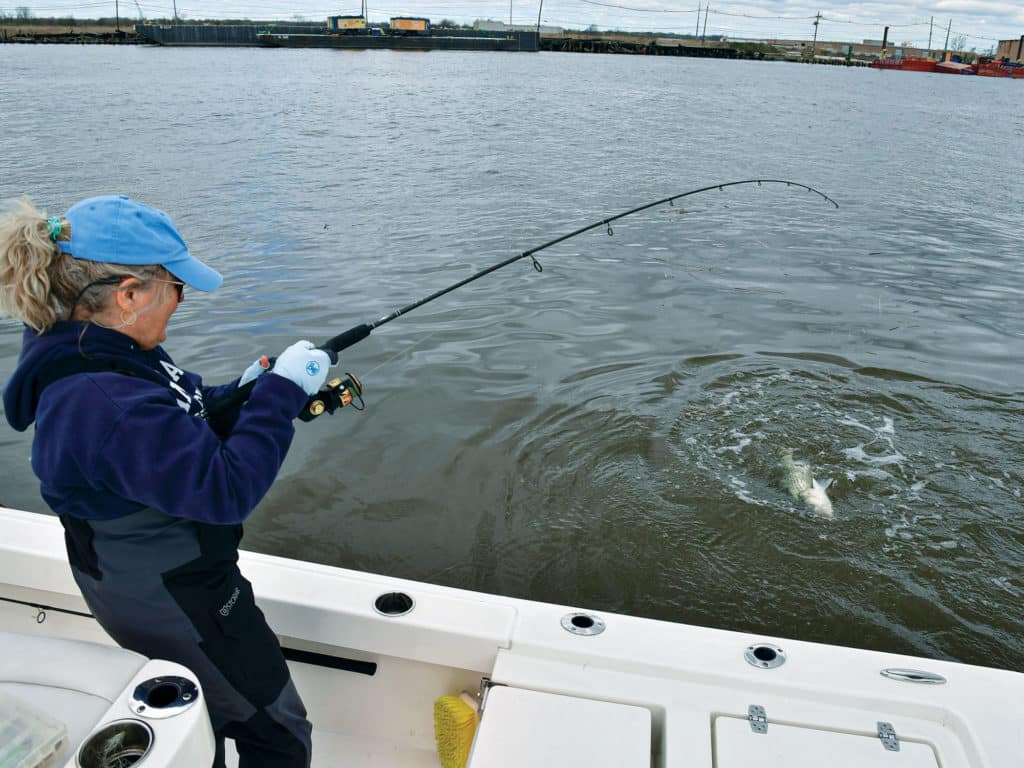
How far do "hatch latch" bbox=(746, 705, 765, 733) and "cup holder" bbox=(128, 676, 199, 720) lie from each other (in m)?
1.22

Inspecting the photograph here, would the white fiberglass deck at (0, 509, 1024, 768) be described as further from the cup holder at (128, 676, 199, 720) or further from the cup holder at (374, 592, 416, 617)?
the cup holder at (128, 676, 199, 720)

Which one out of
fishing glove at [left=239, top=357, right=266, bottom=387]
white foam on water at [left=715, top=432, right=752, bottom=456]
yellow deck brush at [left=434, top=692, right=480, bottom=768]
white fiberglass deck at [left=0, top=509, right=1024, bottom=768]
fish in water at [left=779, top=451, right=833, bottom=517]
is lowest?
fish in water at [left=779, top=451, right=833, bottom=517]

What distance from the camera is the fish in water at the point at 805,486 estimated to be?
14.3 ft

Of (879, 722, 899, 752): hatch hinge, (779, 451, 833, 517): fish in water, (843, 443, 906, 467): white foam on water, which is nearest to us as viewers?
(879, 722, 899, 752): hatch hinge

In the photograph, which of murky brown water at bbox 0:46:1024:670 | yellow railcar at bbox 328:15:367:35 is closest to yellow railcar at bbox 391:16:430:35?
yellow railcar at bbox 328:15:367:35

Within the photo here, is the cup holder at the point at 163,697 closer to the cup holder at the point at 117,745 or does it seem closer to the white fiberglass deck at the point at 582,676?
the cup holder at the point at 117,745

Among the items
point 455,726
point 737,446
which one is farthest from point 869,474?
point 455,726

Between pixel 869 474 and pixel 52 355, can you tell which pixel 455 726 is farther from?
pixel 869 474

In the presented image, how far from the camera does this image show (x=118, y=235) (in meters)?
1.56

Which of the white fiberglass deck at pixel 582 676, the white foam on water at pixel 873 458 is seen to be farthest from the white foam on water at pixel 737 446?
the white fiberglass deck at pixel 582 676

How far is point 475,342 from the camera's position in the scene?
21.3 feet

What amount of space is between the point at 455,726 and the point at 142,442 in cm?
114

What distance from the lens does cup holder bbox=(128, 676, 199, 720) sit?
1.47 meters

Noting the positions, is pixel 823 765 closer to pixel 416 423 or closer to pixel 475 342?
pixel 416 423
